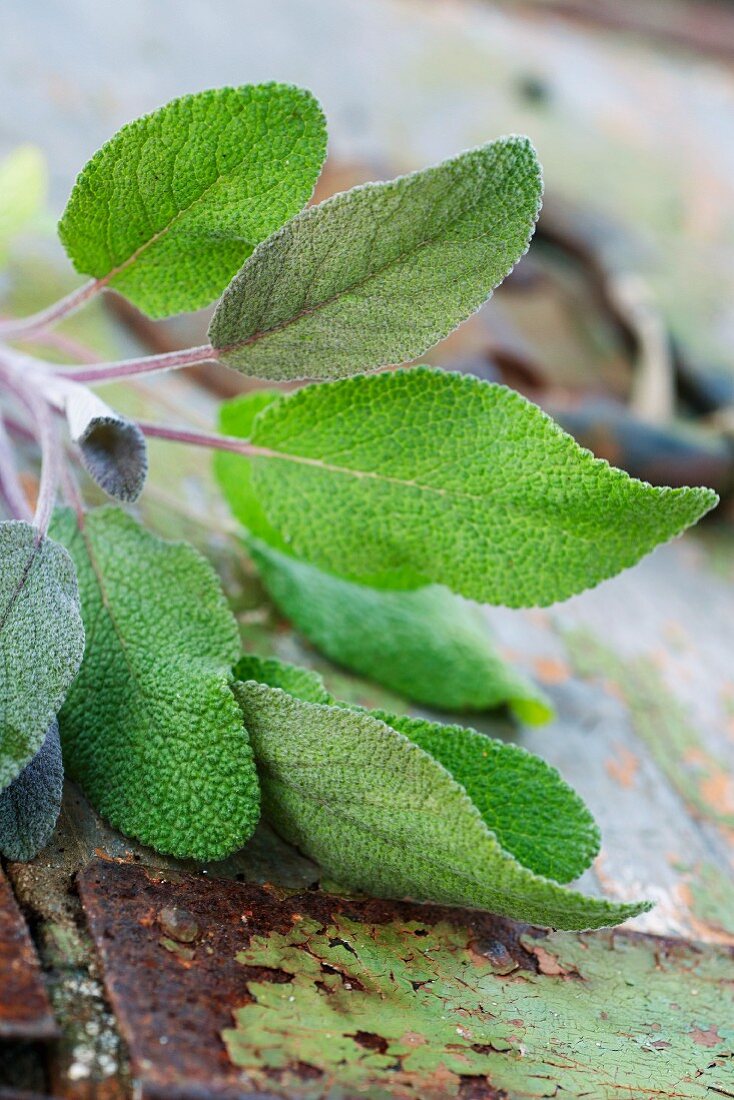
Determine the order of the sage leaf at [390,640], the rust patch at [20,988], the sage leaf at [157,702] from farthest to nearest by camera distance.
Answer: the sage leaf at [390,640]
the sage leaf at [157,702]
the rust patch at [20,988]

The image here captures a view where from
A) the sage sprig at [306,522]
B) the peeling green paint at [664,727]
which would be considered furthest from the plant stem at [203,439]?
the peeling green paint at [664,727]

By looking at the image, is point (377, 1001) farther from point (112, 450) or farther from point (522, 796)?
point (112, 450)

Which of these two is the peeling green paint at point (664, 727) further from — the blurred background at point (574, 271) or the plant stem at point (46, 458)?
the plant stem at point (46, 458)

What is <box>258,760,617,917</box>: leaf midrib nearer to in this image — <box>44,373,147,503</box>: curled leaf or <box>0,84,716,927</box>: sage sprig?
<box>0,84,716,927</box>: sage sprig

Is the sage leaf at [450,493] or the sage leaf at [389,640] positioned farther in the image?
the sage leaf at [389,640]

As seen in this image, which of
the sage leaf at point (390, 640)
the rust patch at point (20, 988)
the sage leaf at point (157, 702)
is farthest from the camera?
the sage leaf at point (390, 640)

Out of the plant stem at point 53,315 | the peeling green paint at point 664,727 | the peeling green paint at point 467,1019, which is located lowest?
the peeling green paint at point 664,727

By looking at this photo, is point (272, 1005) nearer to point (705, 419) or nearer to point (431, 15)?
point (705, 419)
